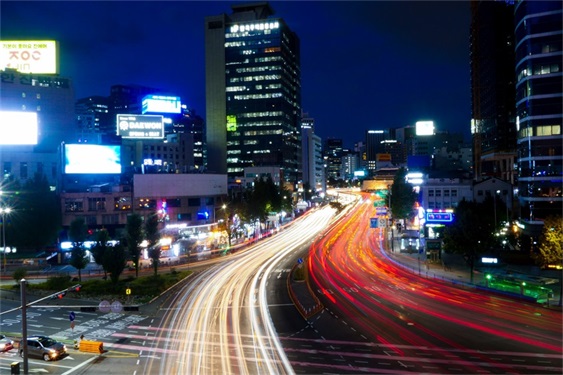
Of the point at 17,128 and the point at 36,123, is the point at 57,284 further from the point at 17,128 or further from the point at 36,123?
the point at 36,123

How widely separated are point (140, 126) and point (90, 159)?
15.7m

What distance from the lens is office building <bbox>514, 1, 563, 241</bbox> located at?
58.0 metres

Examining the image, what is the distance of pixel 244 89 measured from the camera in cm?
16238

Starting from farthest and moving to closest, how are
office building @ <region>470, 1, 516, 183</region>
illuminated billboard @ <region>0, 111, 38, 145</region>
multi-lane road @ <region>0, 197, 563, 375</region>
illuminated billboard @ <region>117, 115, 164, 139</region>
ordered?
office building @ <region>470, 1, 516, 183</region> < illuminated billboard @ <region>117, 115, 164, 139</region> < illuminated billboard @ <region>0, 111, 38, 145</region> < multi-lane road @ <region>0, 197, 563, 375</region>

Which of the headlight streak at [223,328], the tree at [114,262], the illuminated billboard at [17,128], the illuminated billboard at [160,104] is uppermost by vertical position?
the illuminated billboard at [160,104]

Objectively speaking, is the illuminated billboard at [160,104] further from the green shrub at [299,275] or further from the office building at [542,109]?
the office building at [542,109]

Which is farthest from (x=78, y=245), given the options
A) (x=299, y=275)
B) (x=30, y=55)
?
(x=30, y=55)

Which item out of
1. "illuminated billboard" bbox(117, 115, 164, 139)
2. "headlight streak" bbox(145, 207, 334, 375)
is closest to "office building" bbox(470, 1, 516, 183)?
"illuminated billboard" bbox(117, 115, 164, 139)

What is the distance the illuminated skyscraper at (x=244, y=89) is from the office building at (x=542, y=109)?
4084 inches

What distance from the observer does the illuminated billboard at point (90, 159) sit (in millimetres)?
73688

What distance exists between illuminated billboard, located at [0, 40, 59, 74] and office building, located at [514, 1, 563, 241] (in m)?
79.2

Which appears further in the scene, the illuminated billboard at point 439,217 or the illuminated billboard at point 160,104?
the illuminated billboard at point 160,104

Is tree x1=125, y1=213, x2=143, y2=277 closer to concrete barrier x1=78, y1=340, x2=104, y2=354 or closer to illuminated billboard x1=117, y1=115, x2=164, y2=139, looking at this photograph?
concrete barrier x1=78, y1=340, x2=104, y2=354

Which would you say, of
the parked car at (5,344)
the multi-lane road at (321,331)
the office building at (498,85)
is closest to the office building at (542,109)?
the multi-lane road at (321,331)
